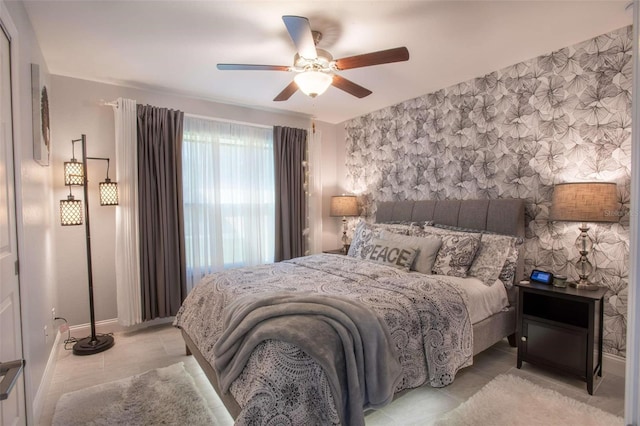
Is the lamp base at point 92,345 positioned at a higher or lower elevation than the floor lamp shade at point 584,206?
lower

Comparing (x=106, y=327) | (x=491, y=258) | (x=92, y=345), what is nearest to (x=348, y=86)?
(x=491, y=258)

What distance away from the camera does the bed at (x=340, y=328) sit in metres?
1.44

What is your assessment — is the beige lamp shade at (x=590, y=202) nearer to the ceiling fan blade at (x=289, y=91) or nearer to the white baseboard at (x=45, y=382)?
the ceiling fan blade at (x=289, y=91)

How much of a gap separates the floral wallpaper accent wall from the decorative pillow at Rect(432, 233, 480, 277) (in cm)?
60

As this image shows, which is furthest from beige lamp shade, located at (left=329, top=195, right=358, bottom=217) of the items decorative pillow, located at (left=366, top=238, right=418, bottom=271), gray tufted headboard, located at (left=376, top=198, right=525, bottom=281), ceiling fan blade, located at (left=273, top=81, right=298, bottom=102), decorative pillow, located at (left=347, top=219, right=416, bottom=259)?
ceiling fan blade, located at (left=273, top=81, right=298, bottom=102)

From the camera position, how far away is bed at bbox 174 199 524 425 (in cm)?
144

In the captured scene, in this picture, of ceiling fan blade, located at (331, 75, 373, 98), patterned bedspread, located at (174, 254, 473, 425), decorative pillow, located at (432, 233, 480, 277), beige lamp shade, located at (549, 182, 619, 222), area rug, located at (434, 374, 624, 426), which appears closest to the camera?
patterned bedspread, located at (174, 254, 473, 425)

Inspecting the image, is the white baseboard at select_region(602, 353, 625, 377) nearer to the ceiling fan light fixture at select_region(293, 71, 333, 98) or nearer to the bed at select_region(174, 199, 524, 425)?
the bed at select_region(174, 199, 524, 425)

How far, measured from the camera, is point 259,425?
4.30 feet

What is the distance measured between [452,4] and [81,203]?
3.58 metres

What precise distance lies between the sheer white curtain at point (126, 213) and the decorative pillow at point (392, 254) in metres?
2.50

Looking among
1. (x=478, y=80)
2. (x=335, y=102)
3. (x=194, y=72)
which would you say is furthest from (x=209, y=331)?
(x=478, y=80)

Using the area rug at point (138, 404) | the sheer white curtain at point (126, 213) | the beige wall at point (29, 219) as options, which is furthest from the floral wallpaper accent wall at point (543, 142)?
the beige wall at point (29, 219)

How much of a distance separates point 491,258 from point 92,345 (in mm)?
3754
